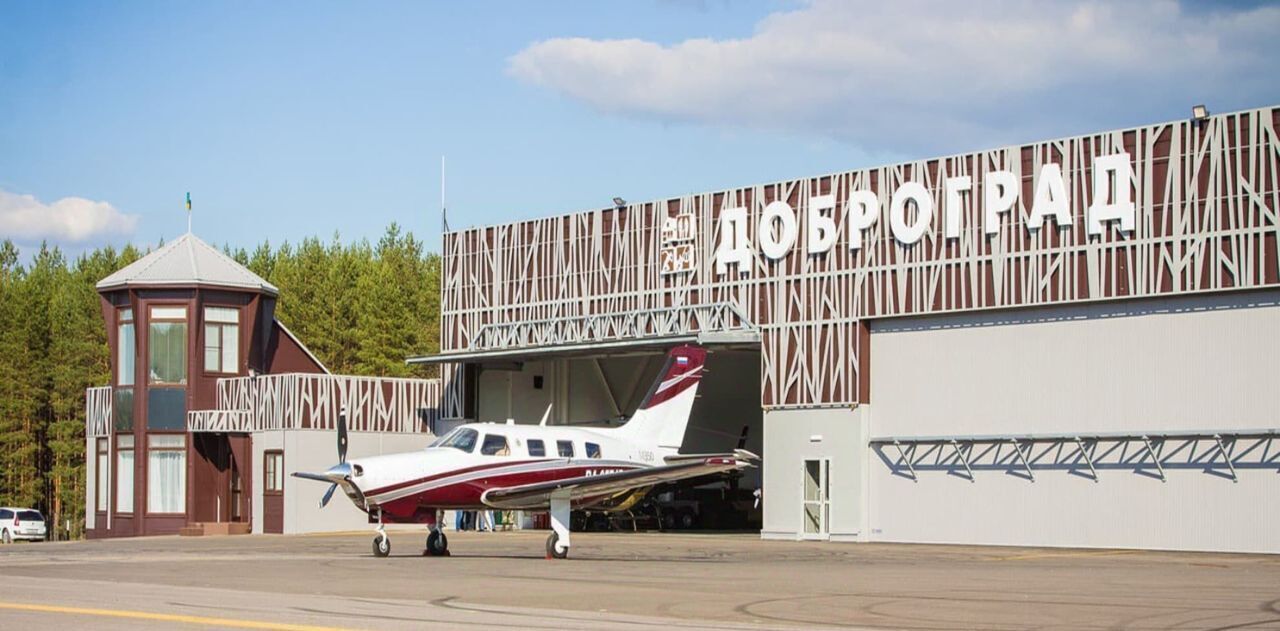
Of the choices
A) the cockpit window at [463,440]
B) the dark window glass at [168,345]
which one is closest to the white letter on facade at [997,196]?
the cockpit window at [463,440]

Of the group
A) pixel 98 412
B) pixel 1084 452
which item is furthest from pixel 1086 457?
pixel 98 412

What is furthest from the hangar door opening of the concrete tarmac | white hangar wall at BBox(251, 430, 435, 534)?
the concrete tarmac

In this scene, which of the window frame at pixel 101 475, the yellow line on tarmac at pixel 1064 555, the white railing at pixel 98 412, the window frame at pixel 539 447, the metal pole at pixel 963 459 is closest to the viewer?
the window frame at pixel 539 447

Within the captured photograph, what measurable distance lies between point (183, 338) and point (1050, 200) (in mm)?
29600

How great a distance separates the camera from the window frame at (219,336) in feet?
166

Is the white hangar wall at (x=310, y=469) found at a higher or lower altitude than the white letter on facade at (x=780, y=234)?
lower

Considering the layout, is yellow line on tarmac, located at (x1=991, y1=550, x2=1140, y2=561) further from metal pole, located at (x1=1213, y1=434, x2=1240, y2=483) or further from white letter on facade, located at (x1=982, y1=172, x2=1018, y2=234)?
white letter on facade, located at (x1=982, y1=172, x2=1018, y2=234)

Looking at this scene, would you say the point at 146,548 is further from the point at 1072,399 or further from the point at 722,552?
the point at 1072,399

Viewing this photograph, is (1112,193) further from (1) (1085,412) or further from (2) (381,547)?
(2) (381,547)

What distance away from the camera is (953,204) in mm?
37156

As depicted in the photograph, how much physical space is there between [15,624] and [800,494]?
92.5ft

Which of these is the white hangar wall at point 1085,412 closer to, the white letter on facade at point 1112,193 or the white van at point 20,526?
the white letter on facade at point 1112,193

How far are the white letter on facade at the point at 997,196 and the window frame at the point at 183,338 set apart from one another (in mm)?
27503

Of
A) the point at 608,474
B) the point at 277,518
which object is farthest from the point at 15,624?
the point at 277,518
